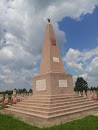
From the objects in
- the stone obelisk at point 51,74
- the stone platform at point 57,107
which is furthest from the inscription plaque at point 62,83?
the stone platform at point 57,107

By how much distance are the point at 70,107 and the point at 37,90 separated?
343cm

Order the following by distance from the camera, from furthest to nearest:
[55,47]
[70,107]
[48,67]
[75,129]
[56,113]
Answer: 1. [55,47]
2. [48,67]
3. [70,107]
4. [56,113]
5. [75,129]

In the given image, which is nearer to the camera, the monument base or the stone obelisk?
the monument base

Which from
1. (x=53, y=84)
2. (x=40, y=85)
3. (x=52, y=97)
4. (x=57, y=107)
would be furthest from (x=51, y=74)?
(x=57, y=107)

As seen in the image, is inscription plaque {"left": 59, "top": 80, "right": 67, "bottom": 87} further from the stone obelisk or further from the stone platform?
the stone platform

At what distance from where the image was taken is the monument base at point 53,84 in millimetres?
8359

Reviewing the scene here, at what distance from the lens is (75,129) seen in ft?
12.4

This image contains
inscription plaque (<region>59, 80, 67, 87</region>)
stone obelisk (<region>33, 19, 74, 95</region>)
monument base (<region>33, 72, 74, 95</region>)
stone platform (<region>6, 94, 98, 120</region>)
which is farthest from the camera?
inscription plaque (<region>59, 80, 67, 87</region>)

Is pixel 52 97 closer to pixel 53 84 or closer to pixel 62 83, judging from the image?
pixel 53 84

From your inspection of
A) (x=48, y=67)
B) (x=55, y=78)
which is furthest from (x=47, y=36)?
(x=55, y=78)

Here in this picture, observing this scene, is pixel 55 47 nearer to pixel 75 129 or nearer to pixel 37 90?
pixel 37 90

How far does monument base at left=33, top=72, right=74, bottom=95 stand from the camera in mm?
8359

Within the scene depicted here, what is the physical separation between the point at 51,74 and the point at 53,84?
77 cm

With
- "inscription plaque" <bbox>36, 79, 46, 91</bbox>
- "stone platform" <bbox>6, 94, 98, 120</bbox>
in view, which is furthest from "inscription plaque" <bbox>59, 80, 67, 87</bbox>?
"inscription plaque" <bbox>36, 79, 46, 91</bbox>
